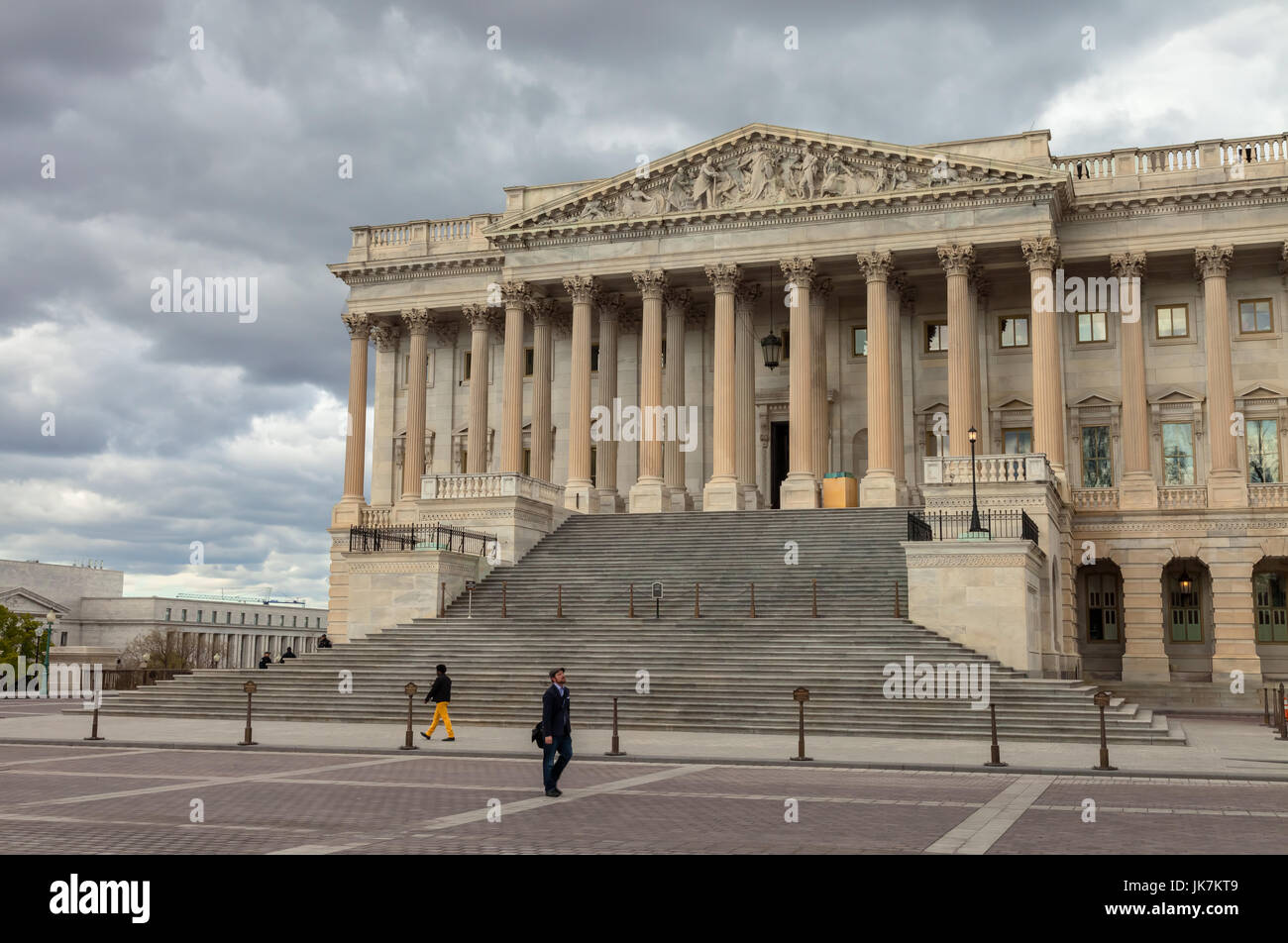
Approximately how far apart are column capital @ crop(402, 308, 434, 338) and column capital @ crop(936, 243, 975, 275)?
23.9 meters

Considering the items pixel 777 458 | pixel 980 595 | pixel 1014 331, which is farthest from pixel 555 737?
pixel 1014 331

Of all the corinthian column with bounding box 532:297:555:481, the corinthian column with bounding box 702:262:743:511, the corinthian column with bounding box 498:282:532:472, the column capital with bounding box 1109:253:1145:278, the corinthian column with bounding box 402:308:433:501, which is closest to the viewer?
the column capital with bounding box 1109:253:1145:278

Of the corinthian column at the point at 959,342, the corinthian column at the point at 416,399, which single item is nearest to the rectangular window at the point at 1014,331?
the corinthian column at the point at 959,342

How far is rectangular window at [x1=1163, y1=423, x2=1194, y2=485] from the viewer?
159 feet

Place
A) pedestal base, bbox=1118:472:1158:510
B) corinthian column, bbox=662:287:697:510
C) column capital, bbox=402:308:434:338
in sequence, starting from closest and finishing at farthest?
pedestal base, bbox=1118:472:1158:510, corinthian column, bbox=662:287:697:510, column capital, bbox=402:308:434:338

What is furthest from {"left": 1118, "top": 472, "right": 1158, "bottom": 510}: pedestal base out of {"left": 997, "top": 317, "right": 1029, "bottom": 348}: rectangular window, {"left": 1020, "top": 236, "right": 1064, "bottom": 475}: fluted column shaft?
{"left": 997, "top": 317, "right": 1029, "bottom": 348}: rectangular window

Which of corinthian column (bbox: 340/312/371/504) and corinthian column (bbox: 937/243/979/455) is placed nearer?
corinthian column (bbox: 937/243/979/455)

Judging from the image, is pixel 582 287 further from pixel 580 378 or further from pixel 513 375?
pixel 513 375

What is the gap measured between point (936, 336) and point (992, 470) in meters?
14.6

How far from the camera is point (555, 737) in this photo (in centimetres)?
1669

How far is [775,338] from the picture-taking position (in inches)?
1794

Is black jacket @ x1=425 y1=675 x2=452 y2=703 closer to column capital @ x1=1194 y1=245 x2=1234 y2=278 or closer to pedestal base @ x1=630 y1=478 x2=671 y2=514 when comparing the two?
pedestal base @ x1=630 y1=478 x2=671 y2=514

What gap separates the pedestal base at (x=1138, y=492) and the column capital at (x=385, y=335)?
111ft
